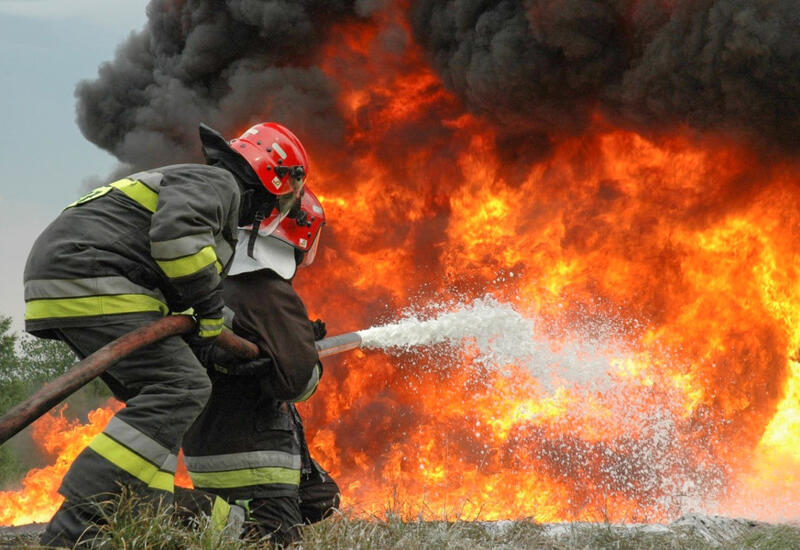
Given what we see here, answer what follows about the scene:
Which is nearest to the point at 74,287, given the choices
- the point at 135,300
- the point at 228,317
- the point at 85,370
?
the point at 135,300

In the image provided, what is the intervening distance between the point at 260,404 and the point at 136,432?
106 centimetres

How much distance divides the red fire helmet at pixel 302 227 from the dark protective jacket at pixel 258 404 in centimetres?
32

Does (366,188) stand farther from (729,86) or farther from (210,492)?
(210,492)

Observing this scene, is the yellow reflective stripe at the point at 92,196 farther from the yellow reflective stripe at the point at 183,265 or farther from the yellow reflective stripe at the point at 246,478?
the yellow reflective stripe at the point at 246,478

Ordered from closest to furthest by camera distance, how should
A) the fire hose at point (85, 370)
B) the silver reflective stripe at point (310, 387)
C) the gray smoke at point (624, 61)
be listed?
the fire hose at point (85, 370) < the silver reflective stripe at point (310, 387) < the gray smoke at point (624, 61)

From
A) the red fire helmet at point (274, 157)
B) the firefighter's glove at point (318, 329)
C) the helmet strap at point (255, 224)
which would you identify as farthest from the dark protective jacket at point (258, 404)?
the red fire helmet at point (274, 157)

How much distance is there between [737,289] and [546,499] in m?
3.14

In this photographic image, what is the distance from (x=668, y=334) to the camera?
31.3ft

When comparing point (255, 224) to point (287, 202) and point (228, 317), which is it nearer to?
point (287, 202)

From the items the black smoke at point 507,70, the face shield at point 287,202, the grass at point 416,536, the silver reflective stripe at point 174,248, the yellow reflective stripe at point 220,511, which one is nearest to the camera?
the grass at point 416,536

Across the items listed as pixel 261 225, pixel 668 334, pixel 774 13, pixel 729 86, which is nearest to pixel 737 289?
pixel 668 334

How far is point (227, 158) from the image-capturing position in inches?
→ 170

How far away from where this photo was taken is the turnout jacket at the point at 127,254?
3.45 metres

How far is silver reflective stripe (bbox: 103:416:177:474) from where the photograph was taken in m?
3.33
